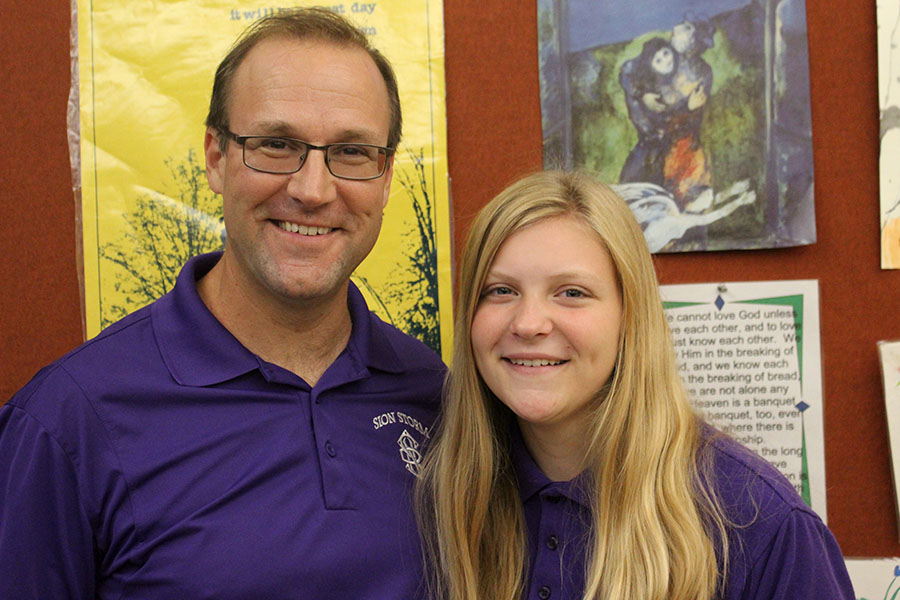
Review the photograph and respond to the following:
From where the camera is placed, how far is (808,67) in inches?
45.6

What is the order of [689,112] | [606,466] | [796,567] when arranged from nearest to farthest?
[796,567]
[606,466]
[689,112]

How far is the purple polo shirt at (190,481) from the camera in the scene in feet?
2.84

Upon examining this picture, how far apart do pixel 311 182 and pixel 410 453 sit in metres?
0.38

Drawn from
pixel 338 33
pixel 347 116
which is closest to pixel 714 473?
pixel 347 116

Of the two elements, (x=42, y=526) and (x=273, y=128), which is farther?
(x=273, y=128)

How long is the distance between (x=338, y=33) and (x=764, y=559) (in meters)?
0.81

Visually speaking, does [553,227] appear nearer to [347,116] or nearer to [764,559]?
[347,116]

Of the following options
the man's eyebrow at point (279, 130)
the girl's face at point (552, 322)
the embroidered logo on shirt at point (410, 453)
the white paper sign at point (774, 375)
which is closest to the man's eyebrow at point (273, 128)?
the man's eyebrow at point (279, 130)

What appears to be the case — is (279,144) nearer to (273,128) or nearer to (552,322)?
(273,128)

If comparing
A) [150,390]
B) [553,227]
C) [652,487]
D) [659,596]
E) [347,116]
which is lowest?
[659,596]

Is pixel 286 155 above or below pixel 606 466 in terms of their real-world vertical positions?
above

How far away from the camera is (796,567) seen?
2.72 feet

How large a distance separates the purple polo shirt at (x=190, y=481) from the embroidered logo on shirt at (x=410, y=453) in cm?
3

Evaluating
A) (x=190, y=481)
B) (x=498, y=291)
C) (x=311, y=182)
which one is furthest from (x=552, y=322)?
(x=190, y=481)
